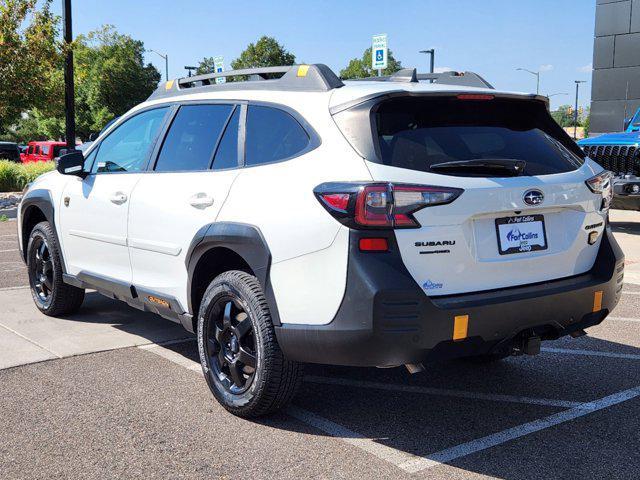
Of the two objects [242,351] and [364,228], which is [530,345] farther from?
[242,351]

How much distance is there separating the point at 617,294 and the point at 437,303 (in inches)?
55.0

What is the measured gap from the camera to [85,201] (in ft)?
17.7

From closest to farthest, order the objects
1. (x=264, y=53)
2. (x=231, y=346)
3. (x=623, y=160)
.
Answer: (x=231, y=346), (x=623, y=160), (x=264, y=53)

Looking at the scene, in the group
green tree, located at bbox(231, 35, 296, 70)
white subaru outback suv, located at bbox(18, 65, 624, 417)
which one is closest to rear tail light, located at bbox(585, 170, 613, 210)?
white subaru outback suv, located at bbox(18, 65, 624, 417)

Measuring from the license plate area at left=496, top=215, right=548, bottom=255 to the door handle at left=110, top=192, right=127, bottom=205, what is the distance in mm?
2583

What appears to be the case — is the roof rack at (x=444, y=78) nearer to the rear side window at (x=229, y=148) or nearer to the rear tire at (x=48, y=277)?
the rear side window at (x=229, y=148)

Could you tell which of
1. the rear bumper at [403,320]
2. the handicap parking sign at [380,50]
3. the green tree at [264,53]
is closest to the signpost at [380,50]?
the handicap parking sign at [380,50]

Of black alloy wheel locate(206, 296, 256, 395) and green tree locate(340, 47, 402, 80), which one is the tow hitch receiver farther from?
green tree locate(340, 47, 402, 80)

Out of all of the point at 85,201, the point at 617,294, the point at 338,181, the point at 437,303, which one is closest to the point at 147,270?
the point at 85,201

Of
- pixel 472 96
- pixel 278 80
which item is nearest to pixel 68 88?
pixel 278 80

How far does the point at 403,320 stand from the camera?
3252 millimetres

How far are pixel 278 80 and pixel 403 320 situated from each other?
167 cm

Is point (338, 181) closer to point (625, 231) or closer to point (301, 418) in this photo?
point (301, 418)

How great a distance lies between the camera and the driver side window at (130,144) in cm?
499
